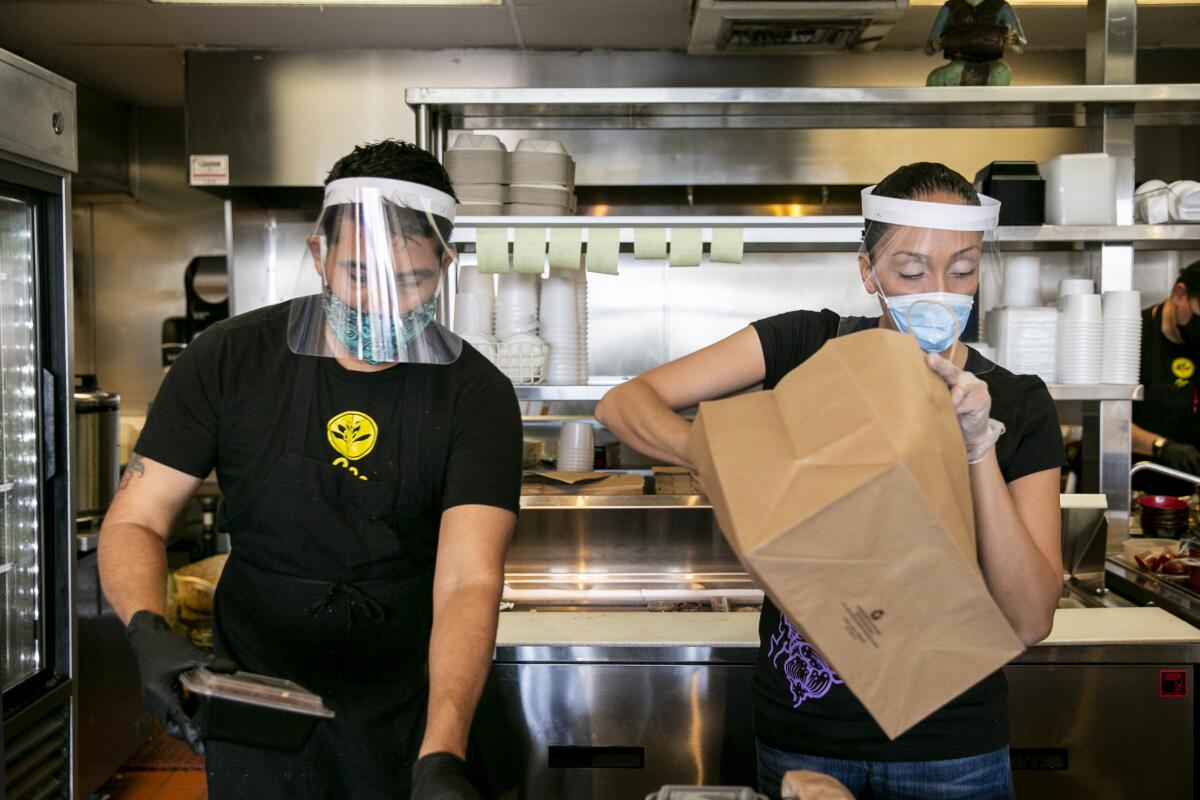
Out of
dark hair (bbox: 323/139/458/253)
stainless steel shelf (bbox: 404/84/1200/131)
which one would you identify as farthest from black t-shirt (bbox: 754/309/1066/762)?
stainless steel shelf (bbox: 404/84/1200/131)

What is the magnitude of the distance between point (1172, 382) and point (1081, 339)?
1.67 m

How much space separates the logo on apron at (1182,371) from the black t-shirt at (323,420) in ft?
10.8

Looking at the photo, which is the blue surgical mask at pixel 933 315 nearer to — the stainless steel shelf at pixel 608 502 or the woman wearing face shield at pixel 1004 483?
the woman wearing face shield at pixel 1004 483

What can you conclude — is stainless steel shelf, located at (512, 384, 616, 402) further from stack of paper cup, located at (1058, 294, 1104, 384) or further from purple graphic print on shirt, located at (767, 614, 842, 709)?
stack of paper cup, located at (1058, 294, 1104, 384)

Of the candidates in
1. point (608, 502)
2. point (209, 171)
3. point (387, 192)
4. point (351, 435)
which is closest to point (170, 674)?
point (351, 435)

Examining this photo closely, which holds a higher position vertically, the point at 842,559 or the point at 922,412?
the point at 922,412

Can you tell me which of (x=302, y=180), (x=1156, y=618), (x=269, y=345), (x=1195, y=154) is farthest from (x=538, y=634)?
(x=1195, y=154)

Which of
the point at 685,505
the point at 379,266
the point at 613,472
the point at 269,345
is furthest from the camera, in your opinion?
the point at 613,472

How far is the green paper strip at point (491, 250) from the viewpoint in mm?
2609

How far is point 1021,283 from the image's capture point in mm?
2842

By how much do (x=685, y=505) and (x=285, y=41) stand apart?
298cm

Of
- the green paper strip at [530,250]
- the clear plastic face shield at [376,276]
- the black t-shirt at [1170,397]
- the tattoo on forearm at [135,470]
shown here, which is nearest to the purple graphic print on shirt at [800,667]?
the clear plastic face shield at [376,276]

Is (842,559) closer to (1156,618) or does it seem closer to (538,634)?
(538,634)

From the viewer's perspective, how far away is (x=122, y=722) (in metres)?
3.63
